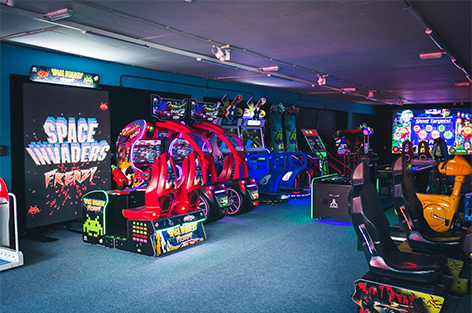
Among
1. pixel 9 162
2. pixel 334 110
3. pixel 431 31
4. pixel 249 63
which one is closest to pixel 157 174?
pixel 9 162

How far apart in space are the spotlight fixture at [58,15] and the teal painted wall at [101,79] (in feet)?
6.25

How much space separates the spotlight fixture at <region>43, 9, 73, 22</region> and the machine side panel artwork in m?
1.95

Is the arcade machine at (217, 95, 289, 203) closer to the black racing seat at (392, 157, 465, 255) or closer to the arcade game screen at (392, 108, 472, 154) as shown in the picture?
the black racing seat at (392, 157, 465, 255)

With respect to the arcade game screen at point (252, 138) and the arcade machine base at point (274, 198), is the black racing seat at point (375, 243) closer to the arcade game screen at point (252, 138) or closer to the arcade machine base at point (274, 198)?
the arcade machine base at point (274, 198)

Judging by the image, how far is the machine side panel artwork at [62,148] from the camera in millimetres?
5773

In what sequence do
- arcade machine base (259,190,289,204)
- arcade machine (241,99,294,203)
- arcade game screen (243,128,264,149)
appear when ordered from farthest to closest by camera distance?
arcade game screen (243,128,264,149)
arcade machine (241,99,294,203)
arcade machine base (259,190,289,204)

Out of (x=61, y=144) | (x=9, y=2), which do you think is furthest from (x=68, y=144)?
(x=9, y=2)

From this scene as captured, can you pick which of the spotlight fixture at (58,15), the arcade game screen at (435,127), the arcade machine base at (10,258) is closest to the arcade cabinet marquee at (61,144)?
the arcade machine base at (10,258)

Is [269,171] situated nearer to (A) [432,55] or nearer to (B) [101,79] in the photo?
(B) [101,79]

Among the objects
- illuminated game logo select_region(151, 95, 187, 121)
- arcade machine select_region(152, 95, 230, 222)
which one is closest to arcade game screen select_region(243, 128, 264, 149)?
arcade machine select_region(152, 95, 230, 222)

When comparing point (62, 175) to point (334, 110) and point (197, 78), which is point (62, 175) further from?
point (334, 110)

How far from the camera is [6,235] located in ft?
15.9

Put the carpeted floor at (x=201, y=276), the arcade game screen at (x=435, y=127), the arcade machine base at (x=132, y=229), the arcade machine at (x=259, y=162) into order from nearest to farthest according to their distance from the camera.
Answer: the carpeted floor at (x=201, y=276)
the arcade machine base at (x=132, y=229)
the arcade machine at (x=259, y=162)
the arcade game screen at (x=435, y=127)

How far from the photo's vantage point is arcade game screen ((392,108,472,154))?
14.9 m
